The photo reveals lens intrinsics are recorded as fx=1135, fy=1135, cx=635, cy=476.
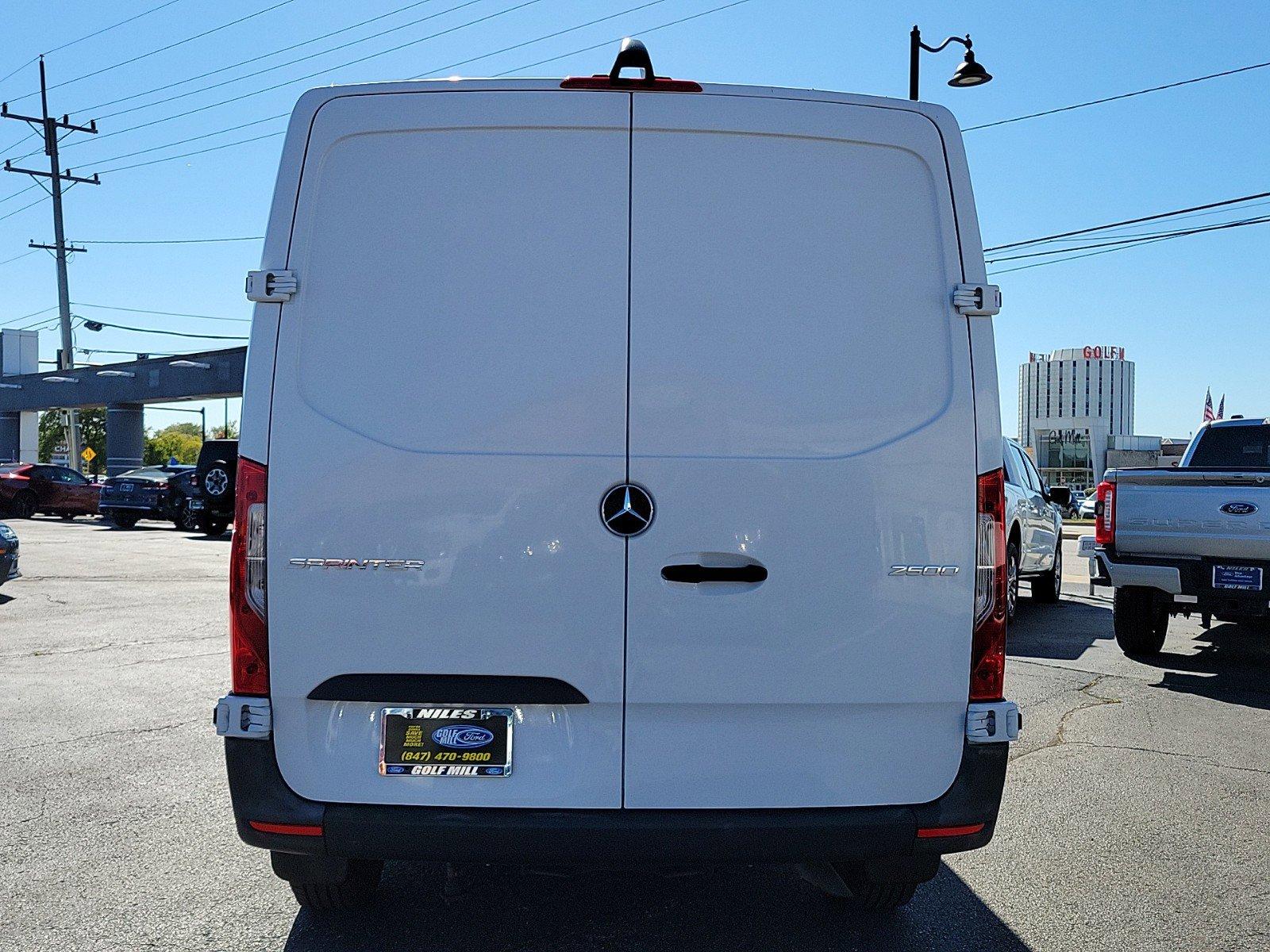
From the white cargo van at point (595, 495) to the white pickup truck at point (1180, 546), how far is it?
237 inches

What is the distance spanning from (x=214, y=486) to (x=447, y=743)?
21752mm

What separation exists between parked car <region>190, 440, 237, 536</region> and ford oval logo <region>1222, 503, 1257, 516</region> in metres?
17.3

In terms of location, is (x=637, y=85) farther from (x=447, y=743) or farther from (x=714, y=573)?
(x=447, y=743)

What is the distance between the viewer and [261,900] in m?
3.71

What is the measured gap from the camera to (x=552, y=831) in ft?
9.11

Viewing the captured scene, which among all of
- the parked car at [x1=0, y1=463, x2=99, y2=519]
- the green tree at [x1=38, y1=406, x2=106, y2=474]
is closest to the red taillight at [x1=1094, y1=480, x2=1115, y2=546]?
the parked car at [x1=0, y1=463, x2=99, y2=519]

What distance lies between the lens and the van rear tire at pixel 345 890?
11.0ft

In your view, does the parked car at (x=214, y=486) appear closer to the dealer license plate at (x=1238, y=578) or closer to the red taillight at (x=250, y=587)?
the dealer license plate at (x=1238, y=578)

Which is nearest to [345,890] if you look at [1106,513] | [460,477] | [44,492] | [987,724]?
[460,477]

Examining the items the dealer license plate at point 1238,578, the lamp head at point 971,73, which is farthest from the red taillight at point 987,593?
the lamp head at point 971,73

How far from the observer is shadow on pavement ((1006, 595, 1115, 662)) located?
9367 millimetres

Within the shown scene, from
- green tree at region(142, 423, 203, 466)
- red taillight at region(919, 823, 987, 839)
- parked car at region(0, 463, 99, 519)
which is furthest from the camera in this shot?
green tree at region(142, 423, 203, 466)

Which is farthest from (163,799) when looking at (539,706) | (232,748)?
(539,706)

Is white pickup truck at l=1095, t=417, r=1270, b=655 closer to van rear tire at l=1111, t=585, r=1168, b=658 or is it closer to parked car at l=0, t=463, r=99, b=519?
van rear tire at l=1111, t=585, r=1168, b=658
